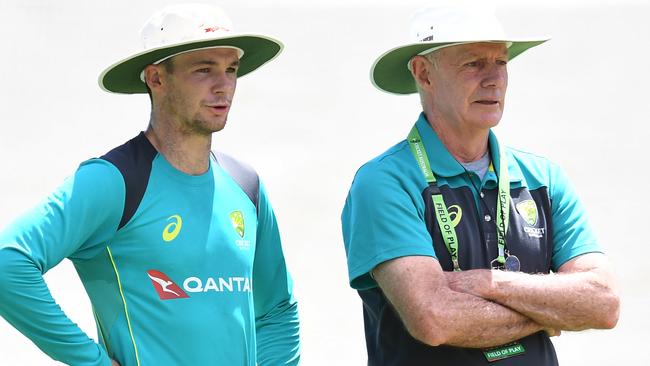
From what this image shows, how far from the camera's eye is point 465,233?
3930 mm

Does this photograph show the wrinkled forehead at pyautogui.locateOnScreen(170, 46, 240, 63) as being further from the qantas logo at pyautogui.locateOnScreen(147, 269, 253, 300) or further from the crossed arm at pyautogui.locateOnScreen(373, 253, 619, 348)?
the crossed arm at pyautogui.locateOnScreen(373, 253, 619, 348)

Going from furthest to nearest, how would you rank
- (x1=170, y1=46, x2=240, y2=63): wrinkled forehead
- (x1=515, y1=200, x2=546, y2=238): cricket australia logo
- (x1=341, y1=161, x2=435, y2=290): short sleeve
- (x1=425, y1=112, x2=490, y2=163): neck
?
(x1=425, y1=112, x2=490, y2=163): neck → (x1=515, y1=200, x2=546, y2=238): cricket australia logo → (x1=170, y1=46, x2=240, y2=63): wrinkled forehead → (x1=341, y1=161, x2=435, y2=290): short sleeve

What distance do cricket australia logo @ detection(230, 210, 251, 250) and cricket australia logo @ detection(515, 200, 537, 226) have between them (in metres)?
0.85

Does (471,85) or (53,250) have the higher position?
(471,85)

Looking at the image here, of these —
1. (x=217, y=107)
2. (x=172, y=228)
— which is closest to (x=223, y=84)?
(x=217, y=107)

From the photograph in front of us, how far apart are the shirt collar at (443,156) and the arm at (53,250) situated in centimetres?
100

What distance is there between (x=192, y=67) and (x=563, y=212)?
1.25 m

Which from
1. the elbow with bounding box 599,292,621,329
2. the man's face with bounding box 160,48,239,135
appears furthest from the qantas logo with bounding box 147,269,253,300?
the elbow with bounding box 599,292,621,329

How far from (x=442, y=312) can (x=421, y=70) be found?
920 millimetres

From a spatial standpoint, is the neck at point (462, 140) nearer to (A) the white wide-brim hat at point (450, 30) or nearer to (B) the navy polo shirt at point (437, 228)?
(B) the navy polo shirt at point (437, 228)

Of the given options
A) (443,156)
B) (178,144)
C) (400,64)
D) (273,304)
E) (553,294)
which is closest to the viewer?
(553,294)

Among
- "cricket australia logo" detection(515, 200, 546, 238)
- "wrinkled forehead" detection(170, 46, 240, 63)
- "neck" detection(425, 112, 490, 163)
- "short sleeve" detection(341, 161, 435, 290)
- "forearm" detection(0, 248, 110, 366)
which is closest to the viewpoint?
"forearm" detection(0, 248, 110, 366)

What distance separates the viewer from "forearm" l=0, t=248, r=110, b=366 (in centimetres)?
348

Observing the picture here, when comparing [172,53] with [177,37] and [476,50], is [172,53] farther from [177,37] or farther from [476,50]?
[476,50]
